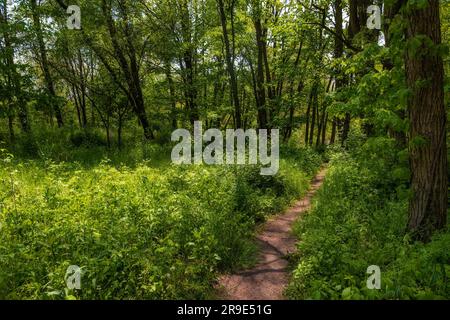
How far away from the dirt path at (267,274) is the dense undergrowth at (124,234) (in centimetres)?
26

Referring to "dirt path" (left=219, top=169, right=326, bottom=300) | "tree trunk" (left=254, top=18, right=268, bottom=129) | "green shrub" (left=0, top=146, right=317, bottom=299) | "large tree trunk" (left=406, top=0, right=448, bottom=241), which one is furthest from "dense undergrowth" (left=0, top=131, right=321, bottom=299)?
"tree trunk" (left=254, top=18, right=268, bottom=129)

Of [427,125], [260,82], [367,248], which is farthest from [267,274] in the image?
[260,82]

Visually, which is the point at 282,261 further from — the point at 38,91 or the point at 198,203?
the point at 38,91

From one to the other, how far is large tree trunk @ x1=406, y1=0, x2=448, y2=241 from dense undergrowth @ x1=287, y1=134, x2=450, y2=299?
270mm

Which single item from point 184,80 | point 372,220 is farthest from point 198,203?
point 184,80

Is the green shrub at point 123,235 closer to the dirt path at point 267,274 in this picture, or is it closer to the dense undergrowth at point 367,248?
the dirt path at point 267,274

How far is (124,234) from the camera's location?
5.08m

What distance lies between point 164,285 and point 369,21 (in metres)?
10.0

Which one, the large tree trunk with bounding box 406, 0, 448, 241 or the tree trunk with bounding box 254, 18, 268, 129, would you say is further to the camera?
the tree trunk with bounding box 254, 18, 268, 129

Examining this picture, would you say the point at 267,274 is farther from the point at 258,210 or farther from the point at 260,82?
the point at 260,82

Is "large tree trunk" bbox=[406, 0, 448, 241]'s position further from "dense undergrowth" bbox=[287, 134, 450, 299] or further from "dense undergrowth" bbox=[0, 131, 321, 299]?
"dense undergrowth" bbox=[0, 131, 321, 299]

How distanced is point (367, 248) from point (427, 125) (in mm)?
2060

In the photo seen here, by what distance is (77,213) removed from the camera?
5.83 m

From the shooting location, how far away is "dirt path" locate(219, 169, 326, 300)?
5.04 m
